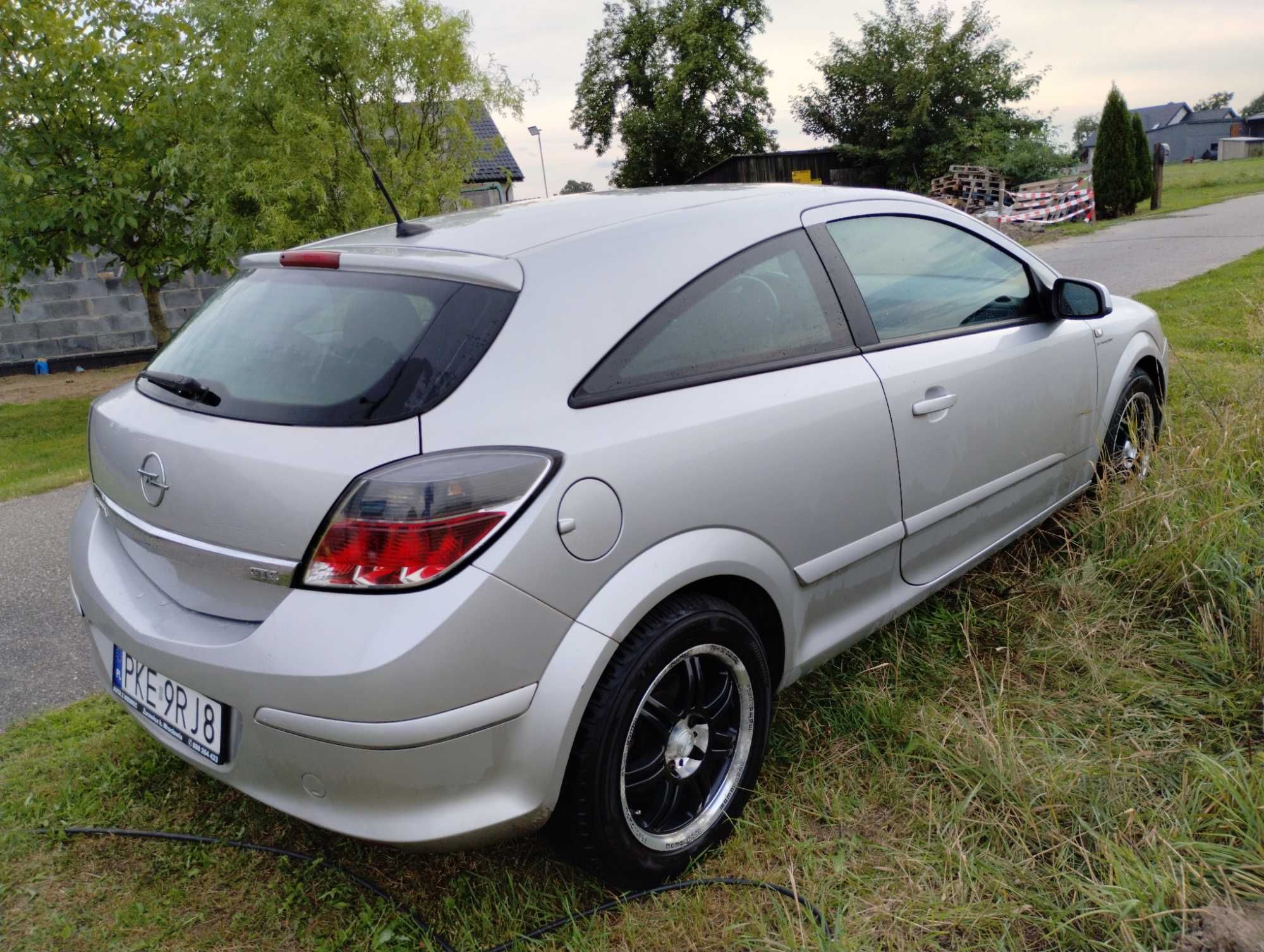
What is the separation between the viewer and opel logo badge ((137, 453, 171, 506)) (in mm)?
2174

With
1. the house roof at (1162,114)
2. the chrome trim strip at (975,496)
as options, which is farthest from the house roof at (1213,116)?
the chrome trim strip at (975,496)

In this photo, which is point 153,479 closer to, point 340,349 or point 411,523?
point 340,349

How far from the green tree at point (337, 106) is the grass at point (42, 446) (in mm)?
2348

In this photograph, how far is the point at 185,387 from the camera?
235 centimetres

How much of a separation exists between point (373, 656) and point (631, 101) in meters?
48.8

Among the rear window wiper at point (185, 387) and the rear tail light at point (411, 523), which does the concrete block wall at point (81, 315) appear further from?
the rear tail light at point (411, 523)

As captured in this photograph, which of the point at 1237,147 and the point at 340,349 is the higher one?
the point at 1237,147

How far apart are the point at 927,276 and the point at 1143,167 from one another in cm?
2252

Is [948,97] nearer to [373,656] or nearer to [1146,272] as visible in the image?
[1146,272]

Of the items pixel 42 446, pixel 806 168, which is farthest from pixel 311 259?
pixel 806 168

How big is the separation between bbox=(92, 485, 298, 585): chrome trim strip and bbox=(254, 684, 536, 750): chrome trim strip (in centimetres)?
27

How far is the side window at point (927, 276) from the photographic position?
2920 millimetres

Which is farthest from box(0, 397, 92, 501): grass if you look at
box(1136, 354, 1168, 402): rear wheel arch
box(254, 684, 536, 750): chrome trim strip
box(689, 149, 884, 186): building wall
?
box(689, 149, 884, 186): building wall

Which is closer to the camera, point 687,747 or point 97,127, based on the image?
point 687,747
